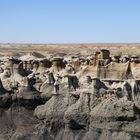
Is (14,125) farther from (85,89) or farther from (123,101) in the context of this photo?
(123,101)

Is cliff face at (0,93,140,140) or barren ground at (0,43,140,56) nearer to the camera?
cliff face at (0,93,140,140)

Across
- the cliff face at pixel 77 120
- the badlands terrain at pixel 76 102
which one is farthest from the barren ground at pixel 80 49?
the cliff face at pixel 77 120

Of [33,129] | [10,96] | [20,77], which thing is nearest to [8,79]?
[20,77]

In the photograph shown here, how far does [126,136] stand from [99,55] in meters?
9.34

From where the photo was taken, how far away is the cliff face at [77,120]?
A: 17.6 metres

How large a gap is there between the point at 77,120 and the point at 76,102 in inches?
40.0

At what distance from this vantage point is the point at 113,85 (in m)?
21.2

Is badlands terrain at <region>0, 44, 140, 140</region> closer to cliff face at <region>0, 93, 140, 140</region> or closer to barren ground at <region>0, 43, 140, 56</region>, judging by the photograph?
cliff face at <region>0, 93, 140, 140</region>

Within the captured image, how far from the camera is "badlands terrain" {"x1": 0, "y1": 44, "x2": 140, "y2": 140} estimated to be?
17828 mm

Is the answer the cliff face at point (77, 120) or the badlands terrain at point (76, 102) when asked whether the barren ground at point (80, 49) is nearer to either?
the badlands terrain at point (76, 102)

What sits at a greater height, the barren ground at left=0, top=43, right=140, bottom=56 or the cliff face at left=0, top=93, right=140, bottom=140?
the cliff face at left=0, top=93, right=140, bottom=140

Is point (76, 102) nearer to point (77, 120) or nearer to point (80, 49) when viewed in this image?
point (77, 120)

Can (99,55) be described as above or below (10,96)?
above

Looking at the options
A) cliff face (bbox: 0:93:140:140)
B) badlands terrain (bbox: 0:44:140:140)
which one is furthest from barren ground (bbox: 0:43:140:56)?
cliff face (bbox: 0:93:140:140)
